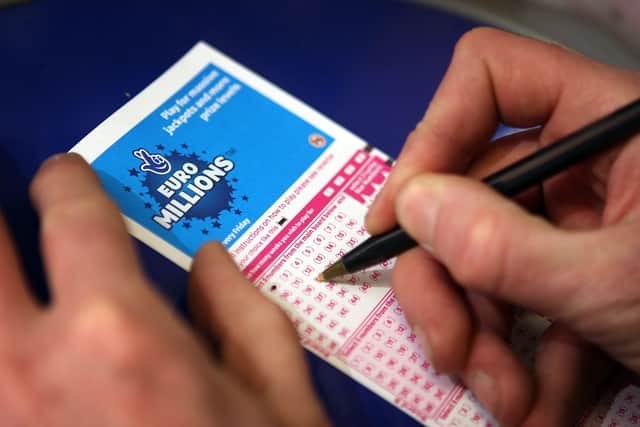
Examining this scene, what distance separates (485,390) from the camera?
55 cm

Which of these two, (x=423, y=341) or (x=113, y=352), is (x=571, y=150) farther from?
(x=113, y=352)

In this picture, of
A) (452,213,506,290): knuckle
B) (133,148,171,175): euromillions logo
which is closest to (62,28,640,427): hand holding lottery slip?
(133,148,171,175): euromillions logo

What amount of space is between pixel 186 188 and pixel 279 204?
9cm

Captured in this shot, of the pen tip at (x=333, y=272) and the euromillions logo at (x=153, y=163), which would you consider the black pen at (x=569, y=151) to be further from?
the euromillions logo at (x=153, y=163)

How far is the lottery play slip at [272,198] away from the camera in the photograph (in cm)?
58

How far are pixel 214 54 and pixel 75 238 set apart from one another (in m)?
0.37

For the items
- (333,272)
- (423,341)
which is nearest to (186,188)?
(333,272)

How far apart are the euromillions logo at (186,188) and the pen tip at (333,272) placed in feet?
0.33

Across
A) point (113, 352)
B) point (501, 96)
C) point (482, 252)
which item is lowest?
point (113, 352)

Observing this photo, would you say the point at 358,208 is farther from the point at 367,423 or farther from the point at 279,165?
the point at 367,423

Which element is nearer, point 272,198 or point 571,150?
point 571,150

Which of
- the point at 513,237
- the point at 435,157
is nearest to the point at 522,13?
the point at 435,157

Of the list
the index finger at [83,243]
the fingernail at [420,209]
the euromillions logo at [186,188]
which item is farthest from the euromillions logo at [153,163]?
the fingernail at [420,209]

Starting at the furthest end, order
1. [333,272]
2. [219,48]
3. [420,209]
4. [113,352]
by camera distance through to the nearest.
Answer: [219,48] → [333,272] → [420,209] → [113,352]
